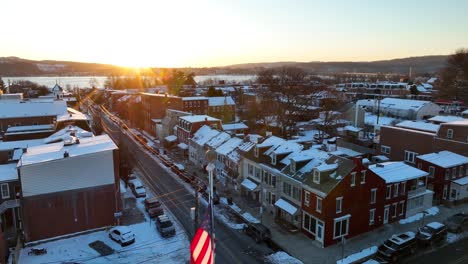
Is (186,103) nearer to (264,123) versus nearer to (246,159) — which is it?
(264,123)

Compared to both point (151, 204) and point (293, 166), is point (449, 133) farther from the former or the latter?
point (151, 204)

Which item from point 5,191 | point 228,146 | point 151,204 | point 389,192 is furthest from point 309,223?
point 5,191

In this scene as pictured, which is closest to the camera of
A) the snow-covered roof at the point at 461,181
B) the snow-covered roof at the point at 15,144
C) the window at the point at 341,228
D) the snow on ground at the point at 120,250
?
the snow on ground at the point at 120,250

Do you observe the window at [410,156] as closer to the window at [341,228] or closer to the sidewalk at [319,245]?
the sidewalk at [319,245]

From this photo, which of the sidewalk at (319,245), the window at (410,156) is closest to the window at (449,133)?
the window at (410,156)

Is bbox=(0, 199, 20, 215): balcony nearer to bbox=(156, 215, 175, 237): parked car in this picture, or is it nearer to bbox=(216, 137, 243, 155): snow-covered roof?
bbox=(156, 215, 175, 237): parked car

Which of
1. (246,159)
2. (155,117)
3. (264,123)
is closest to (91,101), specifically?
(155,117)
